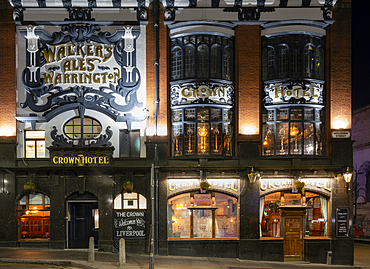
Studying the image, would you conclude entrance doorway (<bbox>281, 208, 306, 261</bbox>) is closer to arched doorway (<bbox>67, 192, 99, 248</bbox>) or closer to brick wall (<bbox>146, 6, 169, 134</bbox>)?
brick wall (<bbox>146, 6, 169, 134</bbox>)

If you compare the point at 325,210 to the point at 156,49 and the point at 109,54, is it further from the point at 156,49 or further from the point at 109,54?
the point at 109,54

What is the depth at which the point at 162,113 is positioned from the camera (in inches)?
820

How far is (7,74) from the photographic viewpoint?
20.7 meters

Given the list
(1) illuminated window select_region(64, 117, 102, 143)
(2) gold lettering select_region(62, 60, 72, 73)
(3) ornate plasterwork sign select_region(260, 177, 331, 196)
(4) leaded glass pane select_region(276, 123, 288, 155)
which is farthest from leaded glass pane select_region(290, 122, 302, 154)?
(2) gold lettering select_region(62, 60, 72, 73)

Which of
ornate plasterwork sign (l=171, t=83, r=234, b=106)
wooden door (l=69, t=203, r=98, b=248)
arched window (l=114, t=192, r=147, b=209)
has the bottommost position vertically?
wooden door (l=69, t=203, r=98, b=248)

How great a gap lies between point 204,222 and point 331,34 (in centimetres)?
1240

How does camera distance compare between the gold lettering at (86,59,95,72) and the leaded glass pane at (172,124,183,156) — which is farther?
the gold lettering at (86,59,95,72)

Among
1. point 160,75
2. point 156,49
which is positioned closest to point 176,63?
point 160,75

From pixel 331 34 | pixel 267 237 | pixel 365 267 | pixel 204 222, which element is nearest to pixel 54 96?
pixel 204 222

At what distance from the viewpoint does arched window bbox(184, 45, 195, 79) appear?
2078 centimetres

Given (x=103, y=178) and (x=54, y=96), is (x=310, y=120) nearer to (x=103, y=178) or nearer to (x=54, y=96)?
(x=103, y=178)

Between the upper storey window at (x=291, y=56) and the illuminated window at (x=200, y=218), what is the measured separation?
7395 mm

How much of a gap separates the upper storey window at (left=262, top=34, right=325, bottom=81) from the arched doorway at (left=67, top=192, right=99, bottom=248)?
11721 millimetres

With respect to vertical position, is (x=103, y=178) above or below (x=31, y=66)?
below
